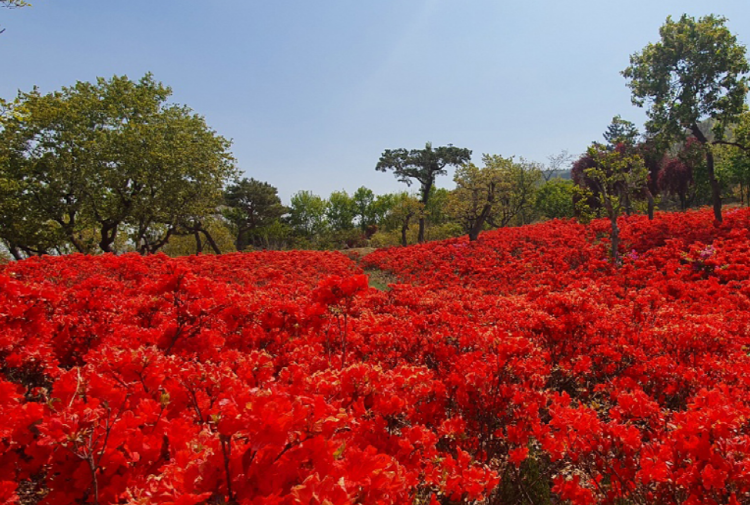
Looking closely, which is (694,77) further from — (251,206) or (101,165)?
(251,206)

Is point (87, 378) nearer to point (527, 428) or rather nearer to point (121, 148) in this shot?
point (527, 428)

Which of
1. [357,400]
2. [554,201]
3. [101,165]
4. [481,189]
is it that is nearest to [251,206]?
[101,165]

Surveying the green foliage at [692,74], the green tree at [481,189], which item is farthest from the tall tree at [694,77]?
the green tree at [481,189]

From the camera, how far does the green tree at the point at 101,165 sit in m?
19.4

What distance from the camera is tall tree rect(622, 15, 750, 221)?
44.8ft

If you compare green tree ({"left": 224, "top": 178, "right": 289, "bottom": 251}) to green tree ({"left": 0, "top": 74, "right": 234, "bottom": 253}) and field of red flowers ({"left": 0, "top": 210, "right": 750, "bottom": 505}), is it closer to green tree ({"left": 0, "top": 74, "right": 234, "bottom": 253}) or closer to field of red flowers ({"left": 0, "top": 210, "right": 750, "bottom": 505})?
green tree ({"left": 0, "top": 74, "right": 234, "bottom": 253})

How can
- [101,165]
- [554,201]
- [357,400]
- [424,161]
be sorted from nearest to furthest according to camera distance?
[357,400] → [101,165] → [424,161] → [554,201]

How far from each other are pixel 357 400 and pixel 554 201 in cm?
4741

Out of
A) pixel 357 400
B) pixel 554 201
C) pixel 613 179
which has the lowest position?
pixel 357 400

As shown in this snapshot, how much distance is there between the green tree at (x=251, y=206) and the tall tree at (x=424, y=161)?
54.8ft

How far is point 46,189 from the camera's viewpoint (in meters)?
19.6

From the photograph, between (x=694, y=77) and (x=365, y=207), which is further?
(x=365, y=207)

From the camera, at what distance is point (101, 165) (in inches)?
771

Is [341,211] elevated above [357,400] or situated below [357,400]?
above
